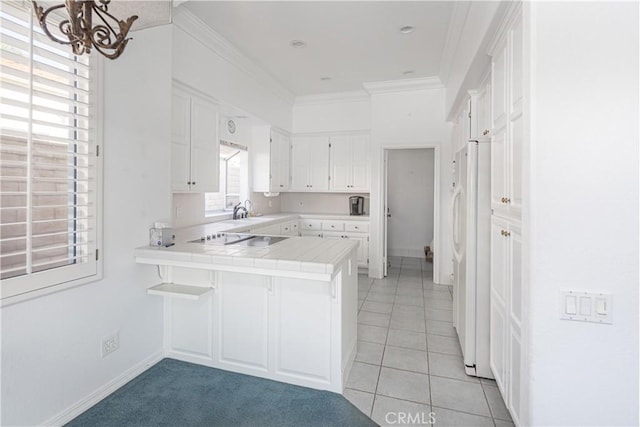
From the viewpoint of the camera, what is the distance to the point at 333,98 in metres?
5.40

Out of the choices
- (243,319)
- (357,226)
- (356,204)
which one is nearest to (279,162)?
(356,204)

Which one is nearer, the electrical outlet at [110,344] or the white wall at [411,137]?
the electrical outlet at [110,344]

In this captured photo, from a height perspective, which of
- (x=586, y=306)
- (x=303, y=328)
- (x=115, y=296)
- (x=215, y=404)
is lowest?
(x=215, y=404)

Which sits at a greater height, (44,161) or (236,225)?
(44,161)

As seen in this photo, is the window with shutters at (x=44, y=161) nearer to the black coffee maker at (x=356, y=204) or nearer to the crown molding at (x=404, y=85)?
the crown molding at (x=404, y=85)

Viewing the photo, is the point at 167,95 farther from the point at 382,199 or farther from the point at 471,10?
the point at 382,199

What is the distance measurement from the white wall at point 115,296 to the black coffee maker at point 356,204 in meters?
3.50

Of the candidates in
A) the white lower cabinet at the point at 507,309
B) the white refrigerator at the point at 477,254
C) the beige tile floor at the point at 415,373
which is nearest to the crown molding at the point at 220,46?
the white refrigerator at the point at 477,254

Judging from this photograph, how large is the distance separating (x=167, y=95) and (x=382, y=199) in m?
3.40

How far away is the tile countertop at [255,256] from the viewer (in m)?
1.91

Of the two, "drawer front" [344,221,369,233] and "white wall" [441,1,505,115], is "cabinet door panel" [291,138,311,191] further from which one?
"white wall" [441,1,505,115]

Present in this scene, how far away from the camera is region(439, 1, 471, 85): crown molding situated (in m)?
2.71

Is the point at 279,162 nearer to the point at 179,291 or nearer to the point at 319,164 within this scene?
the point at 319,164

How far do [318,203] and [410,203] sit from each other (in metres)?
2.12
